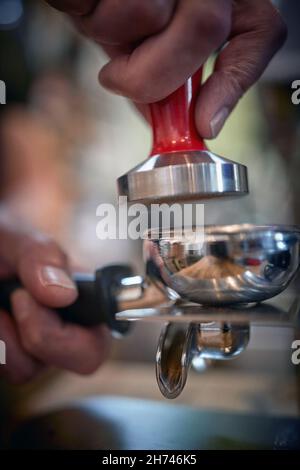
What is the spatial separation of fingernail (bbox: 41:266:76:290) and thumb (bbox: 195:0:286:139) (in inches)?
8.0

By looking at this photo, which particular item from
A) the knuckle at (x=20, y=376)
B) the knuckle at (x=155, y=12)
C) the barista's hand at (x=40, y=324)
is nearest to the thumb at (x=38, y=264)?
the barista's hand at (x=40, y=324)

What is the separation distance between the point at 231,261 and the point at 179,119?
Answer: 0.40ft

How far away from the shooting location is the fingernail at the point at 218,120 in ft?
1.20

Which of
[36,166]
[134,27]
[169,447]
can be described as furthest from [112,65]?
[36,166]

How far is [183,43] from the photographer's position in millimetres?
311

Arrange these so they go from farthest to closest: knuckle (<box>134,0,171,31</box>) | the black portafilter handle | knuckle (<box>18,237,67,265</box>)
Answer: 1. knuckle (<box>18,237,67,265</box>)
2. the black portafilter handle
3. knuckle (<box>134,0,171,31</box>)

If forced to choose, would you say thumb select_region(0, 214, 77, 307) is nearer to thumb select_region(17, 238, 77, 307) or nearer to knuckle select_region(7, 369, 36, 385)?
thumb select_region(17, 238, 77, 307)

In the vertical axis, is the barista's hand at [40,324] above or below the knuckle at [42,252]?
below

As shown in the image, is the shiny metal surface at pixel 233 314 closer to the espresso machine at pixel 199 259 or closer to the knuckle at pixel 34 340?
the espresso machine at pixel 199 259

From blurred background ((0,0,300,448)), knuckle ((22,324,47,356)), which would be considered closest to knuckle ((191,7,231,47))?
blurred background ((0,0,300,448))

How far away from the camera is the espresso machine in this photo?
1.07 feet

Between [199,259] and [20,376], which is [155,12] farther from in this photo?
[20,376]

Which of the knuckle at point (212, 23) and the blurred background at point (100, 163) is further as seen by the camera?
the blurred background at point (100, 163)

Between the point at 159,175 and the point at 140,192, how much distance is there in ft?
0.06
